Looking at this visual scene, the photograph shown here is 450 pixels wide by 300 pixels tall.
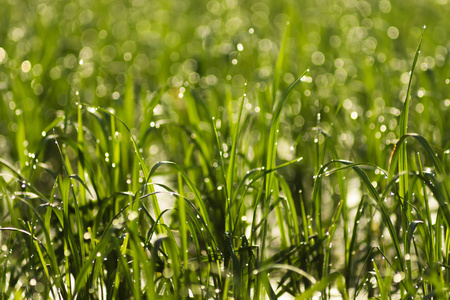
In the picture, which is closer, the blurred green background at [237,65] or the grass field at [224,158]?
the grass field at [224,158]

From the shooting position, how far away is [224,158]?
1957 mm

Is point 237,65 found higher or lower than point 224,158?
higher

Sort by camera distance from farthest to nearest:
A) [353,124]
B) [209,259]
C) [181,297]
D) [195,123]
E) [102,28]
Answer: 1. [102,28]
2. [353,124]
3. [195,123]
4. [209,259]
5. [181,297]

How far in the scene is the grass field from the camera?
1382 mm

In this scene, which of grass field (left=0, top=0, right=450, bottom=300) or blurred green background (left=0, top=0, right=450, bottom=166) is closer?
grass field (left=0, top=0, right=450, bottom=300)

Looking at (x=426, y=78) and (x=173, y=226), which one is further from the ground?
(x=426, y=78)

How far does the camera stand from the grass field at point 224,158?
1382 millimetres

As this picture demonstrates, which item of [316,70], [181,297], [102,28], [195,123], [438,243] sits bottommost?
[181,297]

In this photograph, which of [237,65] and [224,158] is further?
[237,65]

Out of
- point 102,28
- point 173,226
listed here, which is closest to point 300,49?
point 102,28

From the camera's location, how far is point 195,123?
2.04 metres

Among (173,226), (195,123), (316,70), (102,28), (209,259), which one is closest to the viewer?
(209,259)

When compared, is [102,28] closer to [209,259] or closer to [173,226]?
[173,226]

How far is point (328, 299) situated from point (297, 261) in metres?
0.12
